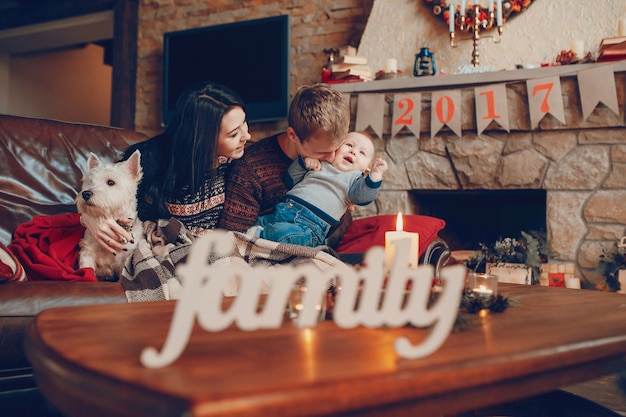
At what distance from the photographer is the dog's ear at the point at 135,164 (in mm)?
1930

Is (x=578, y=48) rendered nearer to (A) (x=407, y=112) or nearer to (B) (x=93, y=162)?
(A) (x=407, y=112)

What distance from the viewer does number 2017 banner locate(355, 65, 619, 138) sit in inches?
117

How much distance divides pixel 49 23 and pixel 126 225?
16.5 feet

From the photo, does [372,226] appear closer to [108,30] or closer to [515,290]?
[515,290]

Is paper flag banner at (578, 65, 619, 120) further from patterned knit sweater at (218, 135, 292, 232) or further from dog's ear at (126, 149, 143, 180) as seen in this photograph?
dog's ear at (126, 149, 143, 180)

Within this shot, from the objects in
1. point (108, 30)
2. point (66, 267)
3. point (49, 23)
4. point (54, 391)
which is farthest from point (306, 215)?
point (49, 23)

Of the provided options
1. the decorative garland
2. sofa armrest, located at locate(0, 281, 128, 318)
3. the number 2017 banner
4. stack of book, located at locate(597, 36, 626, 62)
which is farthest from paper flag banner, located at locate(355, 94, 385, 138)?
sofa armrest, located at locate(0, 281, 128, 318)

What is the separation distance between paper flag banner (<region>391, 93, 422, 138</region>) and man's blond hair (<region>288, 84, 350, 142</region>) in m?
1.45

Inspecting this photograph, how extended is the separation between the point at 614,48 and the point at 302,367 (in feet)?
9.87

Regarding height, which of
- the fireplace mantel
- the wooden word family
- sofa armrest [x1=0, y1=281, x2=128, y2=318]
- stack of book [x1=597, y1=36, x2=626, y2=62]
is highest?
stack of book [x1=597, y1=36, x2=626, y2=62]

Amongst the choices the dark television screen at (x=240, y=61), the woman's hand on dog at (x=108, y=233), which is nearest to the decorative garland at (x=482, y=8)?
the dark television screen at (x=240, y=61)

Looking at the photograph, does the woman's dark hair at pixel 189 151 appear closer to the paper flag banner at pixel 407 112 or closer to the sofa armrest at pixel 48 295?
the sofa armrest at pixel 48 295

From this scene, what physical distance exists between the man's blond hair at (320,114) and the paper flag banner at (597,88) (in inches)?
63.7

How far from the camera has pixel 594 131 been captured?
10.1 ft
